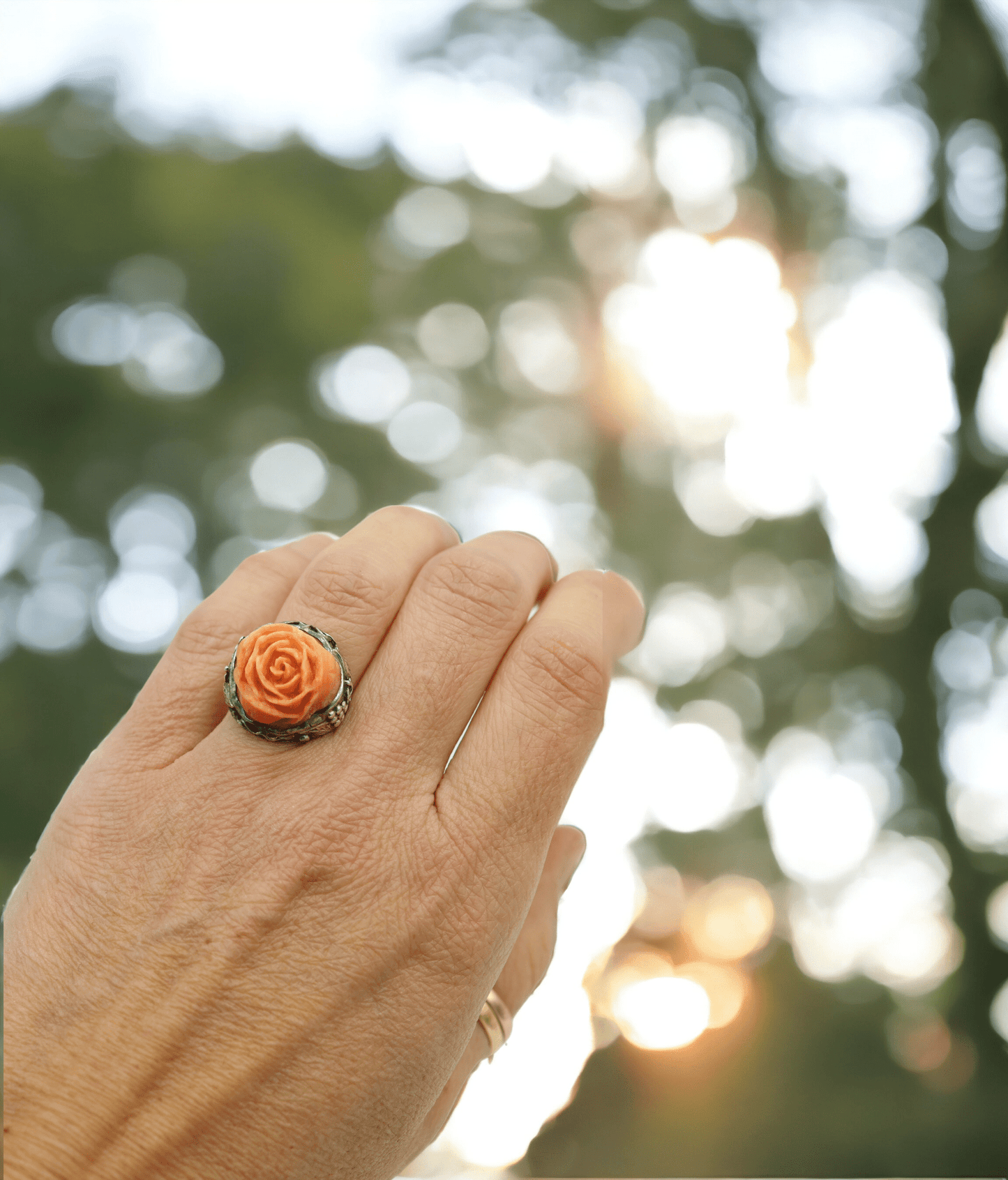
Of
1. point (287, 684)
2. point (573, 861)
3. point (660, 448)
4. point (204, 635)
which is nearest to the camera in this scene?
point (287, 684)

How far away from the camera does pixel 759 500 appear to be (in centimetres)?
345

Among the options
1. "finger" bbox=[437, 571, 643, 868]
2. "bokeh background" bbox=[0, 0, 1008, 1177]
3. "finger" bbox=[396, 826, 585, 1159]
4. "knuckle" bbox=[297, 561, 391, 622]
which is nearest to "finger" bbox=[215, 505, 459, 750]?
"knuckle" bbox=[297, 561, 391, 622]

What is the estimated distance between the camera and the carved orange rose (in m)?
0.60

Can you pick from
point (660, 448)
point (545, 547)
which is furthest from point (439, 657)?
point (660, 448)

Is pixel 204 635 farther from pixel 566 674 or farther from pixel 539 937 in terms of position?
pixel 539 937

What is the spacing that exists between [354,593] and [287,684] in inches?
4.2

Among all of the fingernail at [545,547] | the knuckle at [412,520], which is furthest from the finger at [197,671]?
the fingernail at [545,547]

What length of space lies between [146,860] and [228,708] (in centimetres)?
12

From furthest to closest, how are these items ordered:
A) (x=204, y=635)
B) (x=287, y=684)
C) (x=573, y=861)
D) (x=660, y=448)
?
(x=660, y=448) → (x=573, y=861) → (x=204, y=635) → (x=287, y=684)

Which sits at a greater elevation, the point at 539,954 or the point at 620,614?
the point at 620,614

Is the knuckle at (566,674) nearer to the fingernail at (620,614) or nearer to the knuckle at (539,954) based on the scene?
the fingernail at (620,614)

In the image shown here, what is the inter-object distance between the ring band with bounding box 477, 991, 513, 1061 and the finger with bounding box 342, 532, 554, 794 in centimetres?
27

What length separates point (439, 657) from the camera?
655 millimetres

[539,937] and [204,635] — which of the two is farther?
[539,937]
